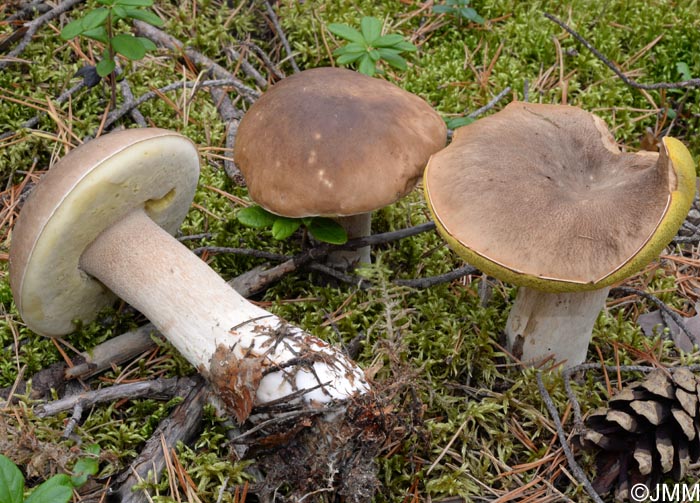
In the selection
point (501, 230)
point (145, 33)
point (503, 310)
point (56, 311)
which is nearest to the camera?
point (501, 230)

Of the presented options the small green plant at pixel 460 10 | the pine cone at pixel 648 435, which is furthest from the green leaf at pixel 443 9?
the pine cone at pixel 648 435

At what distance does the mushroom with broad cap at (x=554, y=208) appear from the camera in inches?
63.3

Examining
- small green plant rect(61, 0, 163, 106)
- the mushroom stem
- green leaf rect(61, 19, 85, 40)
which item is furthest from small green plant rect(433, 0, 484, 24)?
green leaf rect(61, 19, 85, 40)

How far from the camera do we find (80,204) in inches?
69.3

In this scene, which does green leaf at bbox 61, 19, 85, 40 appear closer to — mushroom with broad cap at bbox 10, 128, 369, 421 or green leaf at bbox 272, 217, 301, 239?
mushroom with broad cap at bbox 10, 128, 369, 421

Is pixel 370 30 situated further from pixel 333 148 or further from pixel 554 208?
pixel 554 208

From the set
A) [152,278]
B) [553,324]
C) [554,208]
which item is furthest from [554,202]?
[152,278]

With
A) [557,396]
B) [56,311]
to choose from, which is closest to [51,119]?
[56,311]

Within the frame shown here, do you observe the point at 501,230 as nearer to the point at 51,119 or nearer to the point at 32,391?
the point at 32,391

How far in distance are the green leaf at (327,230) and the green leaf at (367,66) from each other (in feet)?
2.12

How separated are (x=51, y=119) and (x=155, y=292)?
1.31m

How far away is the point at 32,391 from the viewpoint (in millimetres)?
2074

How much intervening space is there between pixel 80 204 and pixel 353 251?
3.43 ft

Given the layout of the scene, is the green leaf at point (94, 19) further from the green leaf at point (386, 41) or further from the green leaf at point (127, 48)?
the green leaf at point (386, 41)
